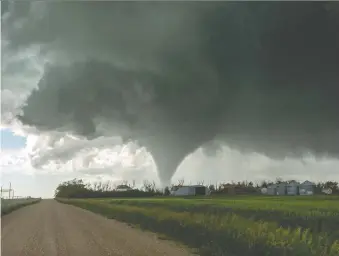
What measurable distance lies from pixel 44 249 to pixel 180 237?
6953 millimetres

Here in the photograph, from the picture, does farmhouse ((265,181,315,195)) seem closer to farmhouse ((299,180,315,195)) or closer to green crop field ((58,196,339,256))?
farmhouse ((299,180,315,195))

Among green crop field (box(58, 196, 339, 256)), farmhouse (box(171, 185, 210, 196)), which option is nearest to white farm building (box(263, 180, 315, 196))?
farmhouse (box(171, 185, 210, 196))

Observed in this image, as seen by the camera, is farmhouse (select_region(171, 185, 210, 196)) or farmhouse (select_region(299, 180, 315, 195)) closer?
farmhouse (select_region(299, 180, 315, 195))

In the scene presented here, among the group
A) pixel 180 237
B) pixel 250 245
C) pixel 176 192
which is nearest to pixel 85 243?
pixel 180 237

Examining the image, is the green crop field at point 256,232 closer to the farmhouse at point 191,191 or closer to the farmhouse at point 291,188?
the farmhouse at point 291,188

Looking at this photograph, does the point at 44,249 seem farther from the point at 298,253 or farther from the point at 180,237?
the point at 298,253

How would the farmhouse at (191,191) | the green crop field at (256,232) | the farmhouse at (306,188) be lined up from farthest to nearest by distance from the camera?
the farmhouse at (191,191) → the farmhouse at (306,188) → the green crop field at (256,232)

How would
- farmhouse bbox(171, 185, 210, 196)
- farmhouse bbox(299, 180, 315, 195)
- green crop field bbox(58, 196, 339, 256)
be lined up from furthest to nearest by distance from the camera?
farmhouse bbox(171, 185, 210, 196)
farmhouse bbox(299, 180, 315, 195)
green crop field bbox(58, 196, 339, 256)

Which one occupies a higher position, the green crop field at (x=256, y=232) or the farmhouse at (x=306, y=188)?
the farmhouse at (x=306, y=188)

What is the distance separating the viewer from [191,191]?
132m

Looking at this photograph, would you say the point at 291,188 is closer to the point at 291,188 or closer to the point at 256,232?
the point at 291,188

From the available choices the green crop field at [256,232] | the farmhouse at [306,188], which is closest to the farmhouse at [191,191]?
the farmhouse at [306,188]

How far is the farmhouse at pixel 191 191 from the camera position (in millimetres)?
127750

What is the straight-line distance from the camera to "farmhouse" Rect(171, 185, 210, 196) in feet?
419
